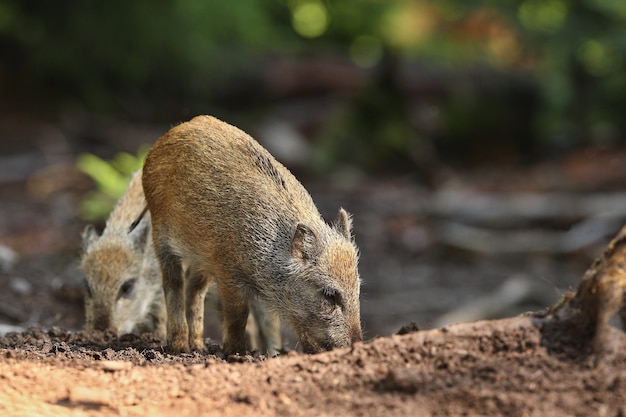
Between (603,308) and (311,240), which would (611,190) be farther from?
(603,308)

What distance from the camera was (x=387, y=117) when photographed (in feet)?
55.7

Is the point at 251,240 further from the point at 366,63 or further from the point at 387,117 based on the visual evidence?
the point at 366,63

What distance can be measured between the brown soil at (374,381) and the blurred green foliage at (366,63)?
11306mm

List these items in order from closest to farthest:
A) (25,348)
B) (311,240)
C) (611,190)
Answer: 1. (25,348)
2. (311,240)
3. (611,190)

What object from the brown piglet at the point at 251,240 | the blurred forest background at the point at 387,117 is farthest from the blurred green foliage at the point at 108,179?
the brown piglet at the point at 251,240

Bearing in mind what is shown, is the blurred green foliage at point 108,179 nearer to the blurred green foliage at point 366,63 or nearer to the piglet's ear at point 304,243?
the piglet's ear at point 304,243

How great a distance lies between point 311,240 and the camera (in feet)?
17.1

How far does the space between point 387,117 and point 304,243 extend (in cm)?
1202

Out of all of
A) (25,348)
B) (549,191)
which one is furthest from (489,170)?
(25,348)

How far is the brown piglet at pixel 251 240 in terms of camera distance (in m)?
5.17

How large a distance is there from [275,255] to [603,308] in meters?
2.14

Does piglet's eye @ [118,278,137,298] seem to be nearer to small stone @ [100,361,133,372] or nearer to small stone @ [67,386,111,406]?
small stone @ [100,361,133,372]

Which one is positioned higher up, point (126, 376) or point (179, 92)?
point (179, 92)

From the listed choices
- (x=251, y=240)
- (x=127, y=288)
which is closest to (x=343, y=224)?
(x=251, y=240)
